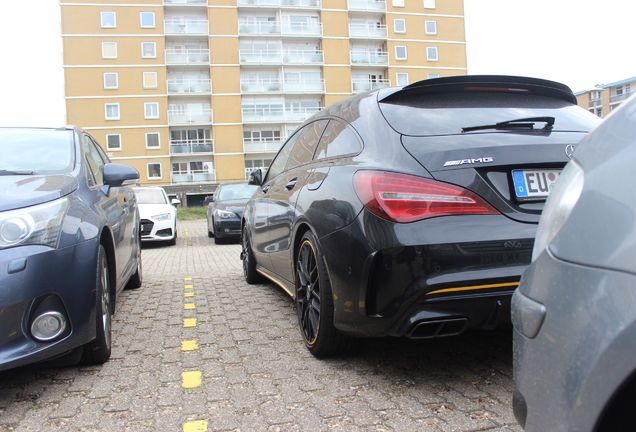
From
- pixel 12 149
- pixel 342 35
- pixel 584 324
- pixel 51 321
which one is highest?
pixel 342 35

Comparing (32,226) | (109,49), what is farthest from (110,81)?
(32,226)

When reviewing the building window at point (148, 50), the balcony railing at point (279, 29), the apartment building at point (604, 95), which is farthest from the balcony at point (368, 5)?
the apartment building at point (604, 95)

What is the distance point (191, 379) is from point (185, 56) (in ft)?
162

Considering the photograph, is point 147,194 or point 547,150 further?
point 147,194

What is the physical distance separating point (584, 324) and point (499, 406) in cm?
139

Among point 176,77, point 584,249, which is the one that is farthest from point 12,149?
point 176,77

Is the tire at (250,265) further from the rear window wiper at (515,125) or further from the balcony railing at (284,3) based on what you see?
the balcony railing at (284,3)

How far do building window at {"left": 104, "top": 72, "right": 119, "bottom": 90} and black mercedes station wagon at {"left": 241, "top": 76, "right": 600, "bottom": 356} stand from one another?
161 ft

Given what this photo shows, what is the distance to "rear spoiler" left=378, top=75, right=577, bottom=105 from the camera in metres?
2.86

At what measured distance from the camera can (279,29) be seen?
5050 cm

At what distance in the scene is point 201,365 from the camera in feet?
10.0

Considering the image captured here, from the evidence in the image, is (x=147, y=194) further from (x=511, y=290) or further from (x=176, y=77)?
(x=176, y=77)

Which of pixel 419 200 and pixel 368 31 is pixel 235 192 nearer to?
pixel 419 200

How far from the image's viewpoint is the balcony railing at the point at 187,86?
47594 mm
